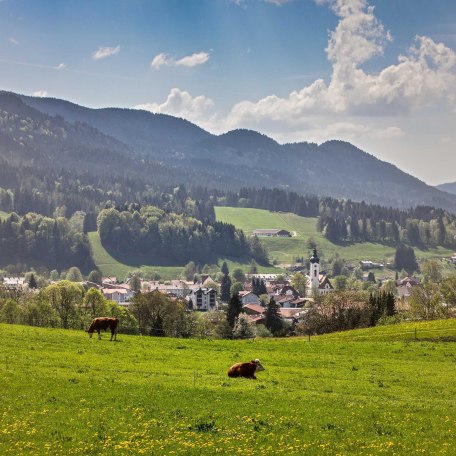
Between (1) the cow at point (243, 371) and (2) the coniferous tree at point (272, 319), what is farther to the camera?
(2) the coniferous tree at point (272, 319)

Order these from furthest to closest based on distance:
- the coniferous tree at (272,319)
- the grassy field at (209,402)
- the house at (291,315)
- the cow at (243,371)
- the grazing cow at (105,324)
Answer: the house at (291,315) < the coniferous tree at (272,319) < the grazing cow at (105,324) < the cow at (243,371) < the grassy field at (209,402)

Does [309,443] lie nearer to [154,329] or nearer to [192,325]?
[154,329]

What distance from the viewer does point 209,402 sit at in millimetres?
25344

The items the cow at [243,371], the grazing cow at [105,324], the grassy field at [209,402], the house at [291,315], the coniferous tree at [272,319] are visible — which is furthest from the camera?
the house at [291,315]

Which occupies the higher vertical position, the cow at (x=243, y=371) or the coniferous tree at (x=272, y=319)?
the cow at (x=243, y=371)

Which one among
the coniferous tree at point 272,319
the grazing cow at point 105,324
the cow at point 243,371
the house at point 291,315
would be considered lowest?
the house at point 291,315

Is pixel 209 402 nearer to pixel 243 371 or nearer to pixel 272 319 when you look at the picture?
pixel 243 371

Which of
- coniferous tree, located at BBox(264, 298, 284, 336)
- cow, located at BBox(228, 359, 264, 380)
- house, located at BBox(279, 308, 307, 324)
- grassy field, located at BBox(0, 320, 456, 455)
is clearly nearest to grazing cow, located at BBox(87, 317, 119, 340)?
grassy field, located at BBox(0, 320, 456, 455)

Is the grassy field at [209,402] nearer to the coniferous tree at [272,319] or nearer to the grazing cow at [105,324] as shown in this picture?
the grazing cow at [105,324]

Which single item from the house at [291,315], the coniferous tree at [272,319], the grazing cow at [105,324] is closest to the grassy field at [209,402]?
the grazing cow at [105,324]

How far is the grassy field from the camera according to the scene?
2005 centimetres

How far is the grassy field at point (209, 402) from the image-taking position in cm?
2005

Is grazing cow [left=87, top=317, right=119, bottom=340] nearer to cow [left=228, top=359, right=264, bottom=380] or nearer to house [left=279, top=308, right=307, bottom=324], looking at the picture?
cow [left=228, top=359, right=264, bottom=380]

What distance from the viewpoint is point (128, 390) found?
26500 mm
